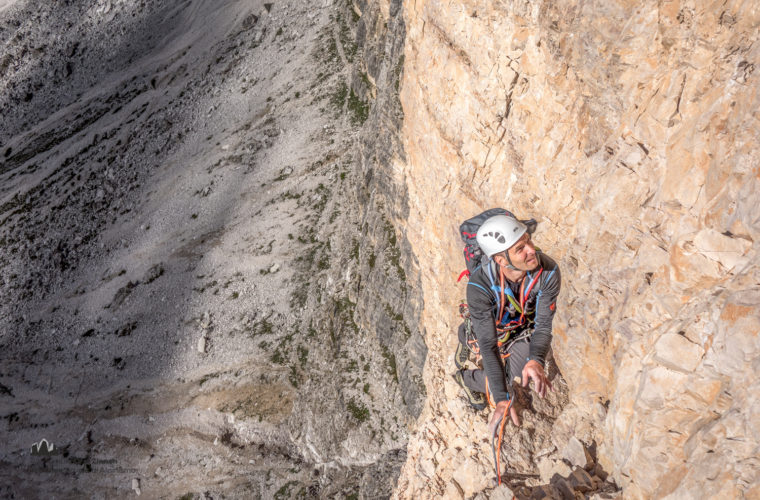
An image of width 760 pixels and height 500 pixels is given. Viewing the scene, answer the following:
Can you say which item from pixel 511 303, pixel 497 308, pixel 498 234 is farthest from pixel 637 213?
pixel 497 308

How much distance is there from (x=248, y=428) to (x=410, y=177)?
55.8 feet

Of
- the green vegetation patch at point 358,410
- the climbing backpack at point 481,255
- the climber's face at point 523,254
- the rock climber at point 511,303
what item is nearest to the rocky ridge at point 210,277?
the green vegetation patch at point 358,410

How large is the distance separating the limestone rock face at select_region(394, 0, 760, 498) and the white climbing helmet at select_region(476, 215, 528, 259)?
54.3 inches

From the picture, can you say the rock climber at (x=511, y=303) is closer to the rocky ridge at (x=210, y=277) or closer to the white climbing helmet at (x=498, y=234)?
the white climbing helmet at (x=498, y=234)

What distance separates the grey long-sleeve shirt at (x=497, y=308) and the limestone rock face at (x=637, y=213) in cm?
51

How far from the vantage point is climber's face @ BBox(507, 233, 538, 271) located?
743cm

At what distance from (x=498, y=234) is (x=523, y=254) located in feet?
1.58

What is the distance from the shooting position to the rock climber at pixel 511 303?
24.7ft

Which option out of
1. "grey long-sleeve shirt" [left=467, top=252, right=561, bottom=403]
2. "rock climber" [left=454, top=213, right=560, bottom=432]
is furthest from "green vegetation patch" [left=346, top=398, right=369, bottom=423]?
"grey long-sleeve shirt" [left=467, top=252, right=561, bottom=403]

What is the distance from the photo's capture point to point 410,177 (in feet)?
65.2

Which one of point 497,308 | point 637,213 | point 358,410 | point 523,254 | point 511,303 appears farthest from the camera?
point 358,410

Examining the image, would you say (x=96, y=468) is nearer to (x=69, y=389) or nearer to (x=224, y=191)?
(x=69, y=389)

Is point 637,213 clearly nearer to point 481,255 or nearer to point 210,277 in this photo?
point 481,255

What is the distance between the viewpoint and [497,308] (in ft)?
27.5
